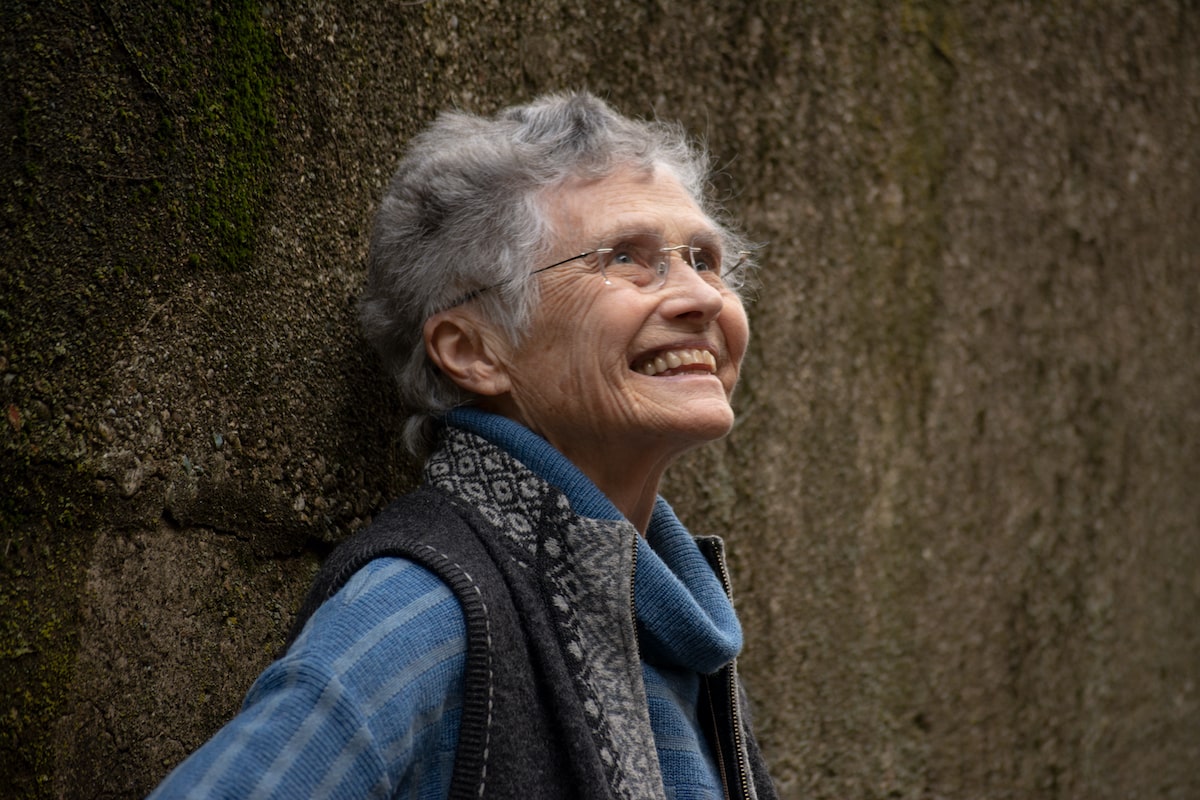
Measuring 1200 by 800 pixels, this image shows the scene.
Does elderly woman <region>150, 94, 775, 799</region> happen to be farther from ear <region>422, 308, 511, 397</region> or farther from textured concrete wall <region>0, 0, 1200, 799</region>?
textured concrete wall <region>0, 0, 1200, 799</region>

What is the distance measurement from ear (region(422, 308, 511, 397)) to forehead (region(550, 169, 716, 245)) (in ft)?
0.59

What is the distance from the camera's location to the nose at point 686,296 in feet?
5.52

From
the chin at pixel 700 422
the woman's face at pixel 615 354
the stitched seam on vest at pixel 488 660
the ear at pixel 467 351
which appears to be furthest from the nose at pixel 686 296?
the stitched seam on vest at pixel 488 660

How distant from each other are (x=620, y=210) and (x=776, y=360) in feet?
3.50

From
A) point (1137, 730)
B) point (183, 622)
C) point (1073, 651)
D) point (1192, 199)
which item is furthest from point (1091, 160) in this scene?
point (183, 622)

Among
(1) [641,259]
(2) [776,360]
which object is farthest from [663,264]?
(2) [776,360]

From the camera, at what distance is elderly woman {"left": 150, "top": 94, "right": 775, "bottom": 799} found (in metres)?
1.32

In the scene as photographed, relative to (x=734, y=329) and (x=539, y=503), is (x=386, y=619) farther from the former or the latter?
(x=734, y=329)

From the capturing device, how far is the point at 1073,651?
11.3ft

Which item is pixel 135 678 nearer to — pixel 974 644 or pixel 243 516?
pixel 243 516

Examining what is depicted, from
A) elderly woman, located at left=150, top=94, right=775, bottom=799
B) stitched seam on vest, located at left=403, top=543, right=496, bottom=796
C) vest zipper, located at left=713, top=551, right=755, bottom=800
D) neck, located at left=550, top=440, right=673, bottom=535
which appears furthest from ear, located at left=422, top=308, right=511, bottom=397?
vest zipper, located at left=713, top=551, right=755, bottom=800

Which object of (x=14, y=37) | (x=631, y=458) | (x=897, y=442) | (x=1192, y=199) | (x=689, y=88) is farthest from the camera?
(x=1192, y=199)

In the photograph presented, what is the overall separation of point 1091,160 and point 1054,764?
1.72m

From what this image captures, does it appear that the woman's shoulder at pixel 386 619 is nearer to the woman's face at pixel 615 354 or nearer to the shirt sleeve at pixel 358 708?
the shirt sleeve at pixel 358 708
